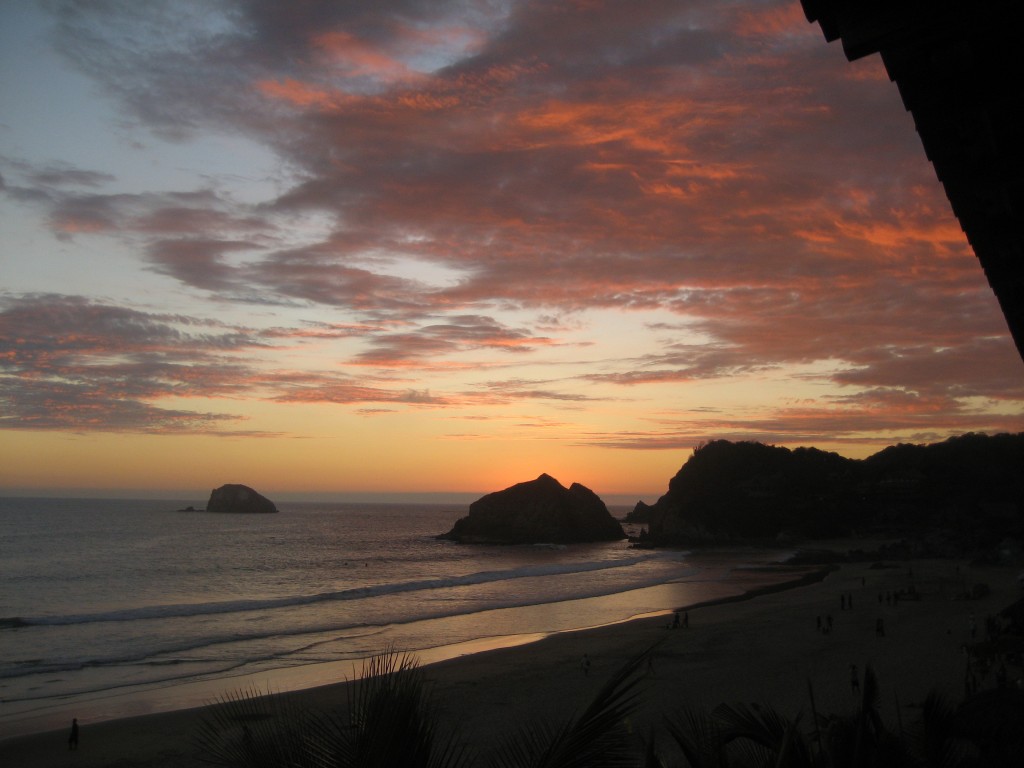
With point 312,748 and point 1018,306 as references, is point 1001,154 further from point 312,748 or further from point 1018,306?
point 312,748

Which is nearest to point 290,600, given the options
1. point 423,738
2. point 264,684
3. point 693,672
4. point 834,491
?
point 264,684

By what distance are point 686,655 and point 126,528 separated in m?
124

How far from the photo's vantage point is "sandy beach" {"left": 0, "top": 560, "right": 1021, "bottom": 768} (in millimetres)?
19266

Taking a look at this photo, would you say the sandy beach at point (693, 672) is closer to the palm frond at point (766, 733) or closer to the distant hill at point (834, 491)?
the palm frond at point (766, 733)

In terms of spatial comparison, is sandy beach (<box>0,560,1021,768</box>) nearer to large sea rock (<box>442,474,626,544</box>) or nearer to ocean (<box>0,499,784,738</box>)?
ocean (<box>0,499,784,738</box>)

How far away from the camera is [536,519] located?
115 meters

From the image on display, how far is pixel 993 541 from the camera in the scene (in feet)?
228

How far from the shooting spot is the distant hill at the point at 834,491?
95750 mm

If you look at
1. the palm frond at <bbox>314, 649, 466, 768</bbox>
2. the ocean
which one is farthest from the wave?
the palm frond at <bbox>314, 649, 466, 768</bbox>

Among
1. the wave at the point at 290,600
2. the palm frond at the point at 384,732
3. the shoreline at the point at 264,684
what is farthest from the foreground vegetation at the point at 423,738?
the wave at the point at 290,600

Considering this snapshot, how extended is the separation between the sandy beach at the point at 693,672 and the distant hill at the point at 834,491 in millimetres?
57975

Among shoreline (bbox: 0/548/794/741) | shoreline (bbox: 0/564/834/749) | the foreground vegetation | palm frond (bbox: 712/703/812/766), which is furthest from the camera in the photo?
shoreline (bbox: 0/548/794/741)

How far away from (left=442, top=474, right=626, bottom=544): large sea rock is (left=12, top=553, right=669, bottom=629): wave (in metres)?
40.3

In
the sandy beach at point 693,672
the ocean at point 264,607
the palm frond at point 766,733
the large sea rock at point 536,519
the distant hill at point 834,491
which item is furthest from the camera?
the large sea rock at point 536,519
